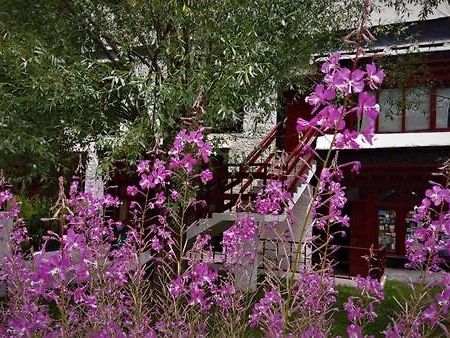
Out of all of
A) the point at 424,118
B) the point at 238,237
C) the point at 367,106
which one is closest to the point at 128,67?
the point at 238,237

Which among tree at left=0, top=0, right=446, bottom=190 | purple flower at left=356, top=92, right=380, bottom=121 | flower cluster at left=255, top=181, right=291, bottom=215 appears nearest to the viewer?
purple flower at left=356, top=92, right=380, bottom=121

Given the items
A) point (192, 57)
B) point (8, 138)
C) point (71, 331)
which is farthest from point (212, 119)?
point (71, 331)

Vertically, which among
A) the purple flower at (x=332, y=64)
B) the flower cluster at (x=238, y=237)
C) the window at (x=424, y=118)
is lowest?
the flower cluster at (x=238, y=237)

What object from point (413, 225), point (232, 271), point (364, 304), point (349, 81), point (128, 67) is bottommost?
point (364, 304)

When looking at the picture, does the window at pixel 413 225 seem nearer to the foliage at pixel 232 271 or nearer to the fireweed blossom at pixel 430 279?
the foliage at pixel 232 271

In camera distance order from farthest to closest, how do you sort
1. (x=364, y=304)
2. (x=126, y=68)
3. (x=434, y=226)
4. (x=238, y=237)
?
(x=126, y=68) < (x=238, y=237) < (x=364, y=304) < (x=434, y=226)

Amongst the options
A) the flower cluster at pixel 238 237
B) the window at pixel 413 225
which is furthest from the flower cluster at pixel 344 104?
the flower cluster at pixel 238 237

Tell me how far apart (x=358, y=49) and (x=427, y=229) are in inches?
48.1

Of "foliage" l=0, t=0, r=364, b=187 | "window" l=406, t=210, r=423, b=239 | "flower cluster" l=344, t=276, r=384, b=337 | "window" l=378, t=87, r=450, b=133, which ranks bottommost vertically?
"flower cluster" l=344, t=276, r=384, b=337

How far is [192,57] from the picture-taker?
693 centimetres

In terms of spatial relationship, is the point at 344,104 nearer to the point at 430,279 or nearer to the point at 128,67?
the point at 430,279

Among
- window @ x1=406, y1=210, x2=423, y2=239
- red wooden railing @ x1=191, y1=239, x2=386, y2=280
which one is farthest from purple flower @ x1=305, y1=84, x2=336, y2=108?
window @ x1=406, y1=210, x2=423, y2=239

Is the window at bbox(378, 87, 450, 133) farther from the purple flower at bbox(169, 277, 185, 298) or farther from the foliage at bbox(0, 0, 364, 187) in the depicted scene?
the purple flower at bbox(169, 277, 185, 298)

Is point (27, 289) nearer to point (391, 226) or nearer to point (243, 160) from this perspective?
point (243, 160)
